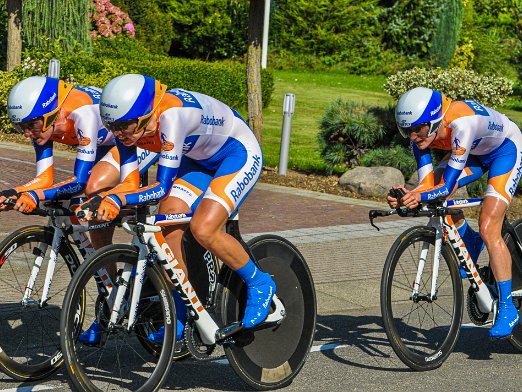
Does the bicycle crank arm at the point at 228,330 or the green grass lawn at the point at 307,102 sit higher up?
the bicycle crank arm at the point at 228,330

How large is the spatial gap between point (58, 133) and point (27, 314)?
1.12m

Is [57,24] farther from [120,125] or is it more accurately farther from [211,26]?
[120,125]

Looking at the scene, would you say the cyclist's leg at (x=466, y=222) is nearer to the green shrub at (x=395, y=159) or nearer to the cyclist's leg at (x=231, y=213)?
the cyclist's leg at (x=231, y=213)

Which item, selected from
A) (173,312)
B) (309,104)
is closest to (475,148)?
(173,312)

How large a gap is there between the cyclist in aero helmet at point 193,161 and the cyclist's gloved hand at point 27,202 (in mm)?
495

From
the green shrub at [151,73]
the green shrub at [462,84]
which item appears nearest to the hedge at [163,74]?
the green shrub at [151,73]

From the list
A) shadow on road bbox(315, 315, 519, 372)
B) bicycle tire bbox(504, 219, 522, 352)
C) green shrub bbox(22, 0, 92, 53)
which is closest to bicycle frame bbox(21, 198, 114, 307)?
shadow on road bbox(315, 315, 519, 372)

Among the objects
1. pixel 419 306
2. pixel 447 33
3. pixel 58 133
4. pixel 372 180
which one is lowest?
pixel 447 33

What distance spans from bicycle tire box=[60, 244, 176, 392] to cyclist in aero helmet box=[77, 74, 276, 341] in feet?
0.73

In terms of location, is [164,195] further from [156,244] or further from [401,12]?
[401,12]

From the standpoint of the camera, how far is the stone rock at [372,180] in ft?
48.2

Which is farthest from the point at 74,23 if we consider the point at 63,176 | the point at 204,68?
the point at 63,176

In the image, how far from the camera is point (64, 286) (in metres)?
6.85

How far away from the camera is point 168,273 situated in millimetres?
5766
